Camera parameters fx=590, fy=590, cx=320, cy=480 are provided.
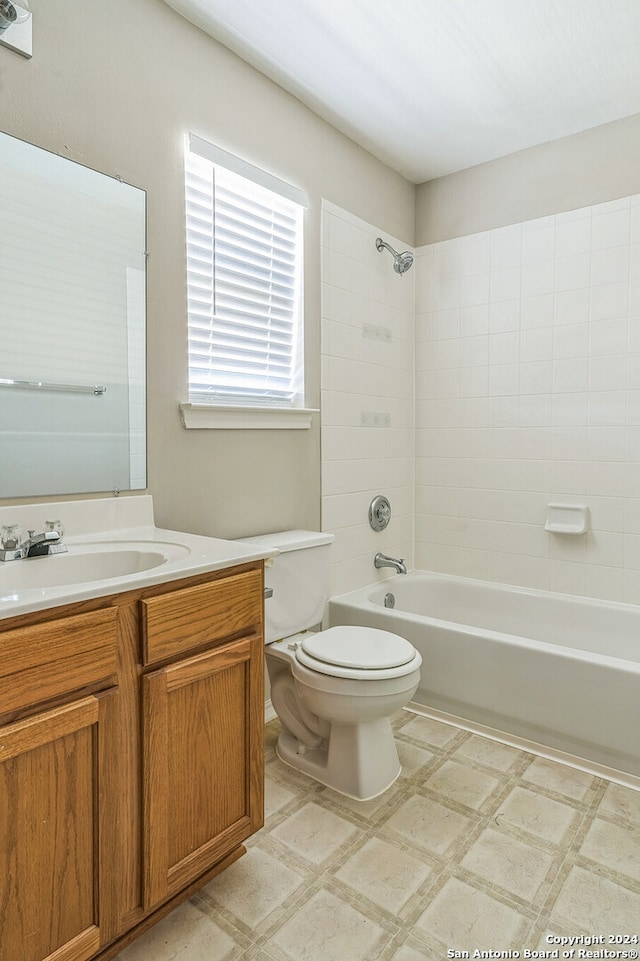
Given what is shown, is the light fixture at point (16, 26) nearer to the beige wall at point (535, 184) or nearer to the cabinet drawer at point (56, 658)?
the cabinet drawer at point (56, 658)

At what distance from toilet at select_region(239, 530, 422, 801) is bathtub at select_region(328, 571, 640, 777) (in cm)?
43

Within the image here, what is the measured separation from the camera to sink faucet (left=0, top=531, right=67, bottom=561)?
1.38 meters

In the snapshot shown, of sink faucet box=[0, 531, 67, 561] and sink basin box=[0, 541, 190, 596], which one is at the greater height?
sink faucet box=[0, 531, 67, 561]

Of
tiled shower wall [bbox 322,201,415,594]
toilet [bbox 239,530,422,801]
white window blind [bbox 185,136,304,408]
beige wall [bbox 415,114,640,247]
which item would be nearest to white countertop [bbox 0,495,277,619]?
toilet [bbox 239,530,422,801]

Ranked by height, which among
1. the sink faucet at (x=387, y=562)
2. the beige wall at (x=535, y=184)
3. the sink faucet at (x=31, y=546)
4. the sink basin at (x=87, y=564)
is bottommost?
the sink faucet at (x=387, y=562)

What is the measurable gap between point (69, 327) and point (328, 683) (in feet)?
4.25

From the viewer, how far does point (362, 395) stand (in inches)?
113

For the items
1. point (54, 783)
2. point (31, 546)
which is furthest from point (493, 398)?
point (54, 783)

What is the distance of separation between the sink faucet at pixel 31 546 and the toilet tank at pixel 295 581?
777 millimetres

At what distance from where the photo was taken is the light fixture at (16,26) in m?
1.44

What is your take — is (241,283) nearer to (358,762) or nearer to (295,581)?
(295,581)

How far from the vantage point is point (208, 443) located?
6.95 feet

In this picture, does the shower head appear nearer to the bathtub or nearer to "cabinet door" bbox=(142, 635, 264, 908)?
the bathtub

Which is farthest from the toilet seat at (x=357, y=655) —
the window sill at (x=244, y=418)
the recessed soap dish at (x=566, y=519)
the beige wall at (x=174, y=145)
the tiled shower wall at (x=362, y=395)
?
the recessed soap dish at (x=566, y=519)
